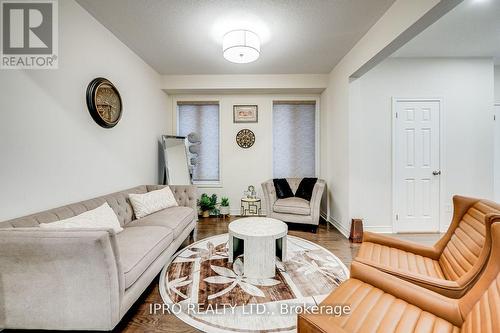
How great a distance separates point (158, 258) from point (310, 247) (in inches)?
74.3

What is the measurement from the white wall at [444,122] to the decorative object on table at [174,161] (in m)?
3.05

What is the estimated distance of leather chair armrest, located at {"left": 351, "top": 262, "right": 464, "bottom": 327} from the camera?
3.32 feet

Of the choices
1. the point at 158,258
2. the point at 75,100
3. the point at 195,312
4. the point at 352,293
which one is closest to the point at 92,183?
the point at 75,100

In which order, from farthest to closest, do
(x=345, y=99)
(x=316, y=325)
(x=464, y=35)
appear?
(x=345, y=99) → (x=464, y=35) → (x=316, y=325)

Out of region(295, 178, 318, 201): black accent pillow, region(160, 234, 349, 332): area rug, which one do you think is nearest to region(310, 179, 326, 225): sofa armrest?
region(295, 178, 318, 201): black accent pillow

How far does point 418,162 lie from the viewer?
11.1ft

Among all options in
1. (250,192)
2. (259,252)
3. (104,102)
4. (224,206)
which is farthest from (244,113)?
(259,252)

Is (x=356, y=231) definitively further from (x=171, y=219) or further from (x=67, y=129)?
(x=67, y=129)

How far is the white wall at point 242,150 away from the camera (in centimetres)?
446

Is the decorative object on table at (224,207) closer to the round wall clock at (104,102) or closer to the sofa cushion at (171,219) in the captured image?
the sofa cushion at (171,219)

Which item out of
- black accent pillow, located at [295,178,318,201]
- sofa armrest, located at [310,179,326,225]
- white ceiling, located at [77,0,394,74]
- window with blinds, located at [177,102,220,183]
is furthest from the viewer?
window with blinds, located at [177,102,220,183]

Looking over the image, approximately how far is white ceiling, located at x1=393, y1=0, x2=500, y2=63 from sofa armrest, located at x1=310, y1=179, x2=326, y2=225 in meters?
2.32

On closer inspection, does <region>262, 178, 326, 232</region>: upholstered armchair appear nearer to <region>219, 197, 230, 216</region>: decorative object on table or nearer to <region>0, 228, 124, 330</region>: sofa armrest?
<region>219, 197, 230, 216</region>: decorative object on table

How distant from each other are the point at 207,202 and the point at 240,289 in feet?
7.98
